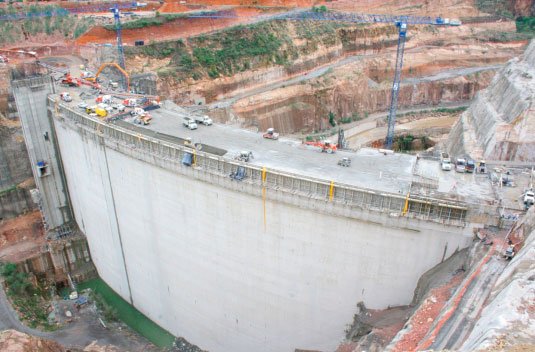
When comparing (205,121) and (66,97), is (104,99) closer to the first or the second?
(66,97)

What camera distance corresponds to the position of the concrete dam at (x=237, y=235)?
83.6ft

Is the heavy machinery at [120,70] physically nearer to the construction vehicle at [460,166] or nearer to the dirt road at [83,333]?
the dirt road at [83,333]

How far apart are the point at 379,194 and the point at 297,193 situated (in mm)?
4799

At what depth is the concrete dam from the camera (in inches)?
1003

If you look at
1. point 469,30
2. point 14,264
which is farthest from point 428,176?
point 469,30

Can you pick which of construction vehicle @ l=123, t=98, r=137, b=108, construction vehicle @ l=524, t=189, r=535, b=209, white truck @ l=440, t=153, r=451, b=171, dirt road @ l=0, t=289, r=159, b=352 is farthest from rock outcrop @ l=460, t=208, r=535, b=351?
construction vehicle @ l=123, t=98, r=137, b=108

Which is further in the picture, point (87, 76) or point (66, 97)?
point (87, 76)

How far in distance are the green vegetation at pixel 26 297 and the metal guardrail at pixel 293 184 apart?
1527 centimetres

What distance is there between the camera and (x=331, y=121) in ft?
237

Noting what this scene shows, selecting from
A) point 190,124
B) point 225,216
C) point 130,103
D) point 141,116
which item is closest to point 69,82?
point 130,103

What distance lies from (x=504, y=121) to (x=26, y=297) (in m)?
43.9

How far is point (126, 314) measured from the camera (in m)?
40.2

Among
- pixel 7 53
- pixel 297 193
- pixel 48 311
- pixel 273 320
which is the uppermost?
pixel 7 53

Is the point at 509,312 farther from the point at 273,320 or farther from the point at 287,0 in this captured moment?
the point at 287,0
